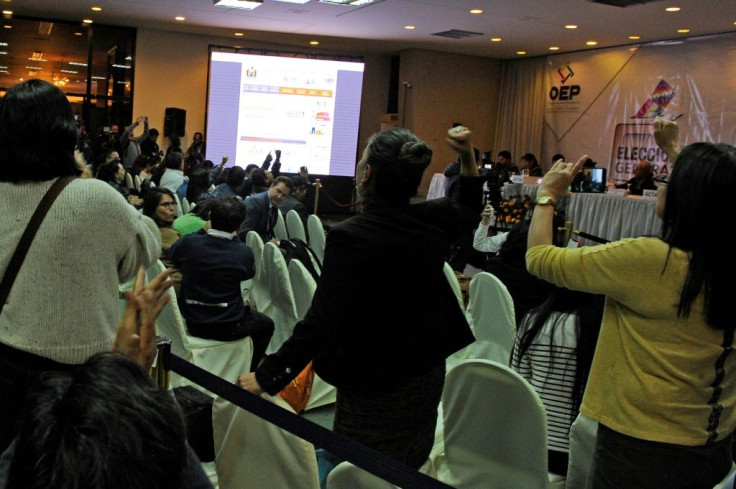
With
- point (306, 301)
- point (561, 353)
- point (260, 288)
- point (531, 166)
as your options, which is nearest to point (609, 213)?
point (531, 166)

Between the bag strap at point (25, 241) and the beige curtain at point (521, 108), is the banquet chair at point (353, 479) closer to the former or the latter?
the bag strap at point (25, 241)

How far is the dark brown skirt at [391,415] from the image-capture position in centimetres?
181

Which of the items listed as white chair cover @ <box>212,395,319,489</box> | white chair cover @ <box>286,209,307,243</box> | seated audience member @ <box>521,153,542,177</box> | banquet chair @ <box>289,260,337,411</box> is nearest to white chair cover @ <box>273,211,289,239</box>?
white chair cover @ <box>286,209,307,243</box>

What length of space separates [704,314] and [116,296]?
1382 mm

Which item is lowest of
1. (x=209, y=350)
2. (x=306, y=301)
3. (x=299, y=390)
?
(x=299, y=390)

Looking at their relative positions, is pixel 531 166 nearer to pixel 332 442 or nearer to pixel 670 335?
pixel 670 335

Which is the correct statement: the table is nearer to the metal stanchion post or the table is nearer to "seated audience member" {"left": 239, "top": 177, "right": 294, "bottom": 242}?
"seated audience member" {"left": 239, "top": 177, "right": 294, "bottom": 242}

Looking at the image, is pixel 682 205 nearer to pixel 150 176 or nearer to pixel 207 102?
pixel 150 176

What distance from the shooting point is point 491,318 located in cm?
327

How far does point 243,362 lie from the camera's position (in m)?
3.77

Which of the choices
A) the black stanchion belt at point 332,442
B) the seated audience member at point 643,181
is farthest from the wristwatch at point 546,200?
the seated audience member at point 643,181

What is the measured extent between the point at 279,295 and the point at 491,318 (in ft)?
4.49

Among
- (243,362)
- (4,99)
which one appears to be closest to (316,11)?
(243,362)

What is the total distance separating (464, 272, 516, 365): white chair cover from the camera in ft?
10.3
